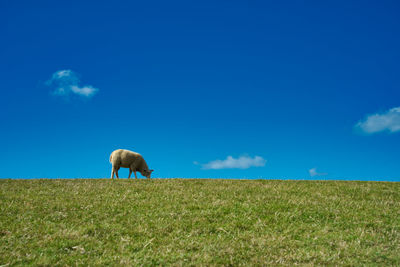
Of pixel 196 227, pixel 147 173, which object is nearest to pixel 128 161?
pixel 147 173

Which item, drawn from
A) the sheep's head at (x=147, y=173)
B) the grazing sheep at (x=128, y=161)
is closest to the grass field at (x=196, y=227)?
the grazing sheep at (x=128, y=161)

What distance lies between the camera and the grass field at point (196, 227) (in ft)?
25.6

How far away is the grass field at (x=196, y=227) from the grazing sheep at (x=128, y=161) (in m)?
13.1

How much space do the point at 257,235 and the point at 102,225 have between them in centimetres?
487

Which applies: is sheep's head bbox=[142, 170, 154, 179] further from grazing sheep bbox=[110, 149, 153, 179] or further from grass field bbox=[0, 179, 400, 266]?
grass field bbox=[0, 179, 400, 266]

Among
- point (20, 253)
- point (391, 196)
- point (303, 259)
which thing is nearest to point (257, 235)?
point (303, 259)

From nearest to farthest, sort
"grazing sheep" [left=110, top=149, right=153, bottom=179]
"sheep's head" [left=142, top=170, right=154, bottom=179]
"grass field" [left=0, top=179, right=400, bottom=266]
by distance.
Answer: "grass field" [left=0, top=179, right=400, bottom=266] < "grazing sheep" [left=110, top=149, right=153, bottom=179] < "sheep's head" [left=142, top=170, right=154, bottom=179]

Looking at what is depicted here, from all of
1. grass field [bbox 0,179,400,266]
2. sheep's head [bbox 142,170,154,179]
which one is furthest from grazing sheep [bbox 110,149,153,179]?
grass field [bbox 0,179,400,266]

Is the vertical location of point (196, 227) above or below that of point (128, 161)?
below

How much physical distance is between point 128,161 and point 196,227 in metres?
20.8

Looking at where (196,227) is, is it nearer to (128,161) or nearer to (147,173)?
(128,161)

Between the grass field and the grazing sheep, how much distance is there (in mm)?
13080

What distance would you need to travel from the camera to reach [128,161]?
29516 millimetres

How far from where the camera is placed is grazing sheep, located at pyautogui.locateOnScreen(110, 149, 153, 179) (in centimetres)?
2883
